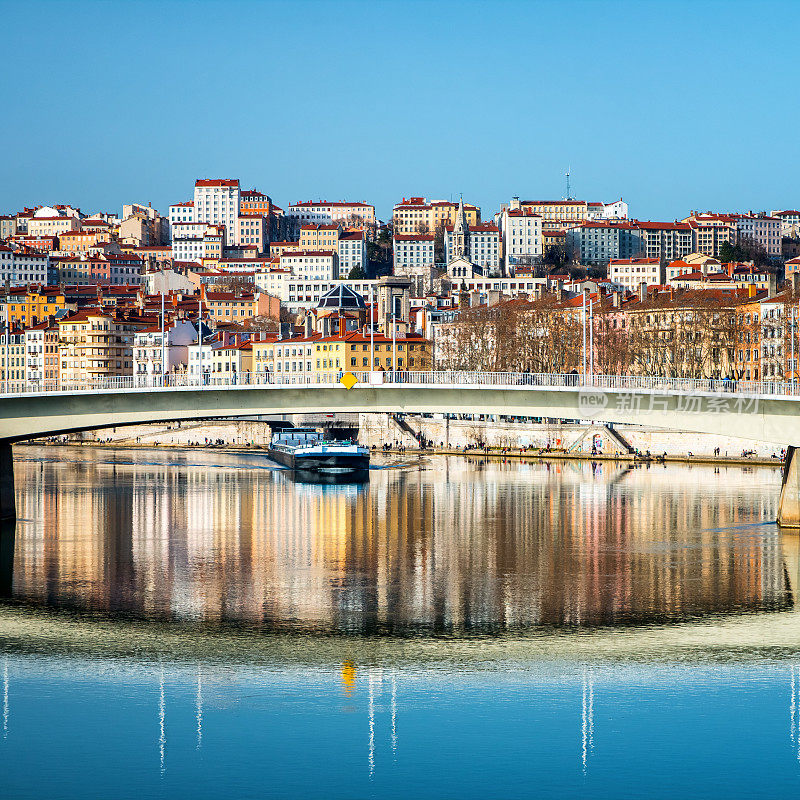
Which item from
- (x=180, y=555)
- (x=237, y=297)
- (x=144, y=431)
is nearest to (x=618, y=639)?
(x=180, y=555)

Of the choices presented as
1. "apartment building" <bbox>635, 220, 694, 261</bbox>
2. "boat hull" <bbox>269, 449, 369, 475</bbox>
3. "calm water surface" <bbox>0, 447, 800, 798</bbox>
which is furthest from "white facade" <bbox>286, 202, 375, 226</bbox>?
"calm water surface" <bbox>0, 447, 800, 798</bbox>

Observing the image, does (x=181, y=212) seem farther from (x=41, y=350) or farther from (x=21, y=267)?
(x=41, y=350)

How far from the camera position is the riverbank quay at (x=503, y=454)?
59.5 m

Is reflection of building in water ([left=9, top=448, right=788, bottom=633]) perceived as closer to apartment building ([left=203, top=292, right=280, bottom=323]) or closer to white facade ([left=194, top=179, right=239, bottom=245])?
apartment building ([left=203, top=292, right=280, bottom=323])

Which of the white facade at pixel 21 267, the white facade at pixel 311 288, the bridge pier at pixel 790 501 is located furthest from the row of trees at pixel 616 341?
the white facade at pixel 21 267

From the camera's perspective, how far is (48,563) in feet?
103

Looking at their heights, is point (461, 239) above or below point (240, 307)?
above

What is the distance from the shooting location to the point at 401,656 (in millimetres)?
22469

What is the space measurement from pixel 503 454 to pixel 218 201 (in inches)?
4388

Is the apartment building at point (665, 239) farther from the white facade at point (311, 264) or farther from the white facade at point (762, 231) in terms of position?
the white facade at point (311, 264)

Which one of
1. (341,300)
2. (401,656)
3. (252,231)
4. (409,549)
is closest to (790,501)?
(409,549)

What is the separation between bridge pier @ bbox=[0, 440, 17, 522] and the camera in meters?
38.2

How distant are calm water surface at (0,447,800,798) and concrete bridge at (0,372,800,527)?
289cm

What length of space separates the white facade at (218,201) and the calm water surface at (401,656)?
438ft
